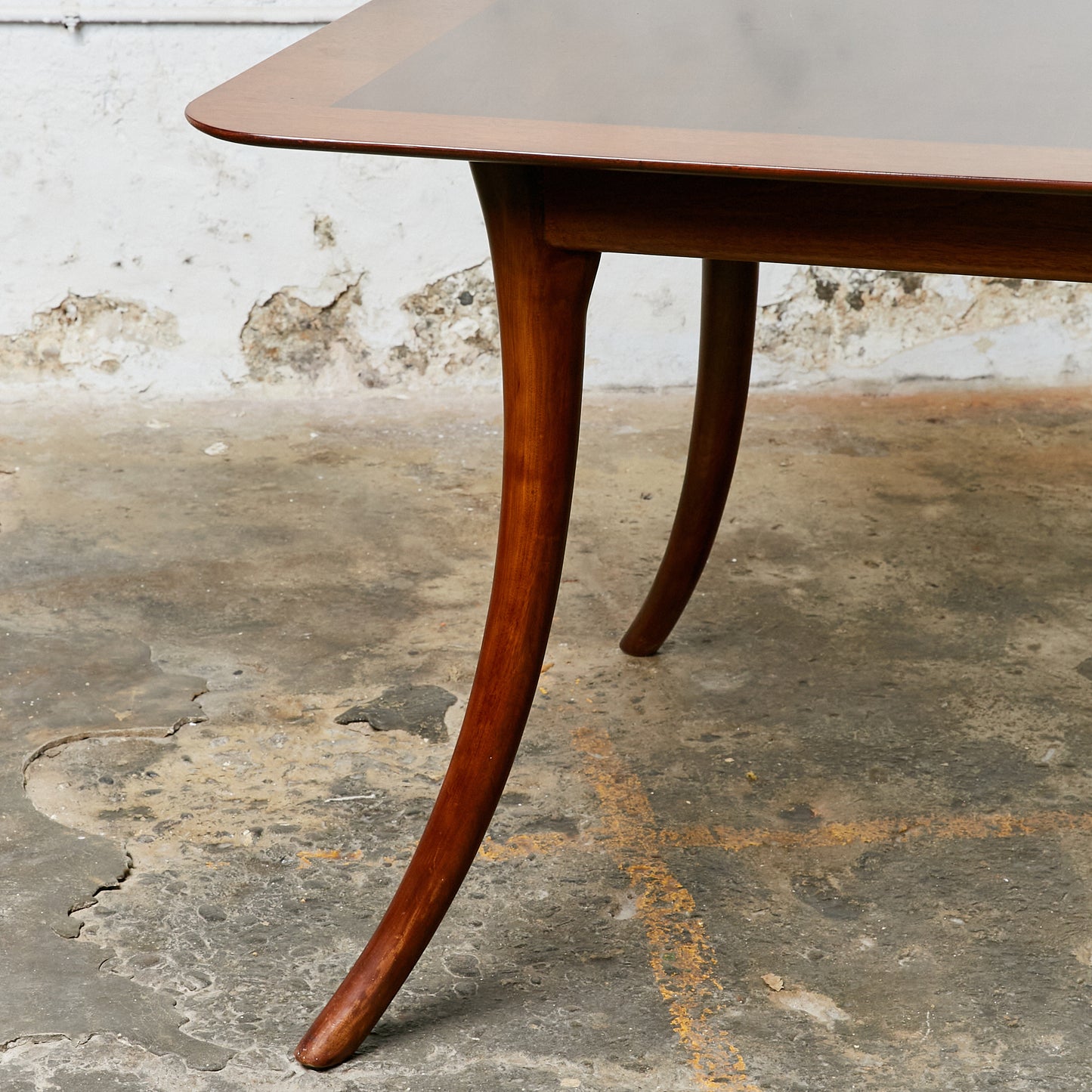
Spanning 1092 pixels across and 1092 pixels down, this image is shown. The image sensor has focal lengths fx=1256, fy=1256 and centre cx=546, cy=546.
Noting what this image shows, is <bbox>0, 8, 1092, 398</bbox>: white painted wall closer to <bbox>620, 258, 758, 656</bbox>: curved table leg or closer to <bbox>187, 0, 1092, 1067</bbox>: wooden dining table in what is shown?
<bbox>620, 258, 758, 656</bbox>: curved table leg

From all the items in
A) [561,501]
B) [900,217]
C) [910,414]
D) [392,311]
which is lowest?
[910,414]

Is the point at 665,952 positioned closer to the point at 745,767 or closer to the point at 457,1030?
the point at 457,1030

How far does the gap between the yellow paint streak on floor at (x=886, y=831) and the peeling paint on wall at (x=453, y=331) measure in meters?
1.79

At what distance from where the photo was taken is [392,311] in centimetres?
312

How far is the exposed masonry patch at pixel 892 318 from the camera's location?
10.4 ft

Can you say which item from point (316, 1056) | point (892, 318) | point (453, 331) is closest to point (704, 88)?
point (316, 1056)

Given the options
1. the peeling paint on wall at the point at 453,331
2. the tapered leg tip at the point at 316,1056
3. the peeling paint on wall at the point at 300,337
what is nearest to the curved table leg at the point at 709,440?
the tapered leg tip at the point at 316,1056

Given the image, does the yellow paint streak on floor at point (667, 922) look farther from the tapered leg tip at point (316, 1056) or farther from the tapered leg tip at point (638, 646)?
the tapered leg tip at point (316, 1056)

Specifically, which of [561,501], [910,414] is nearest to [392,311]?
[910,414]

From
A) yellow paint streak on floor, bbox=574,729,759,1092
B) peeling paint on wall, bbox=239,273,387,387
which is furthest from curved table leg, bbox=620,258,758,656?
peeling paint on wall, bbox=239,273,387,387

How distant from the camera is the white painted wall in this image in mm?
2893

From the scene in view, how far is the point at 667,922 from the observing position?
4.57ft

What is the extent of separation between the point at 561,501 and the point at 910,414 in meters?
2.15

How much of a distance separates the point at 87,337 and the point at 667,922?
2.25 metres
